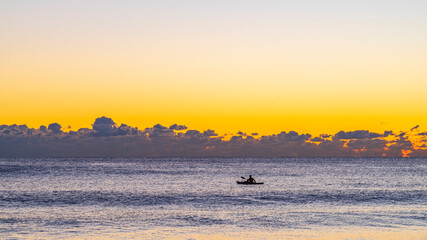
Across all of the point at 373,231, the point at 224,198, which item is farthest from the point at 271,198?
the point at 373,231

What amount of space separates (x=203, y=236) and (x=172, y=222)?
682cm

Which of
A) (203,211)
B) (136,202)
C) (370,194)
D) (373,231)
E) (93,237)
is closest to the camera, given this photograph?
(93,237)

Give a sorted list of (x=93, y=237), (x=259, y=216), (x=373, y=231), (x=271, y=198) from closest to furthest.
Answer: (x=93, y=237), (x=373, y=231), (x=259, y=216), (x=271, y=198)

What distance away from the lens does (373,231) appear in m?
35.7

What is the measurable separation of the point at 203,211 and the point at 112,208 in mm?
8999

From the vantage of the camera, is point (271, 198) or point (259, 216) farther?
point (271, 198)

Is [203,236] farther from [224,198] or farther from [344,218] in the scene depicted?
[224,198]

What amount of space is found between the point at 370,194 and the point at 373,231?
111 feet

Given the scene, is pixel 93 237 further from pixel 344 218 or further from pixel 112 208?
pixel 344 218

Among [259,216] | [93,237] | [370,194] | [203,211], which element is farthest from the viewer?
[370,194]

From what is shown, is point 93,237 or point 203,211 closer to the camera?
point 93,237

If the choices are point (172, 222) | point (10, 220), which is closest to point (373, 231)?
point (172, 222)

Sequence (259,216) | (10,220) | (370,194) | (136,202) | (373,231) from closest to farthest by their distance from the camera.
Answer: (373,231) < (10,220) < (259,216) < (136,202) < (370,194)

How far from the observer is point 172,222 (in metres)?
40.2
